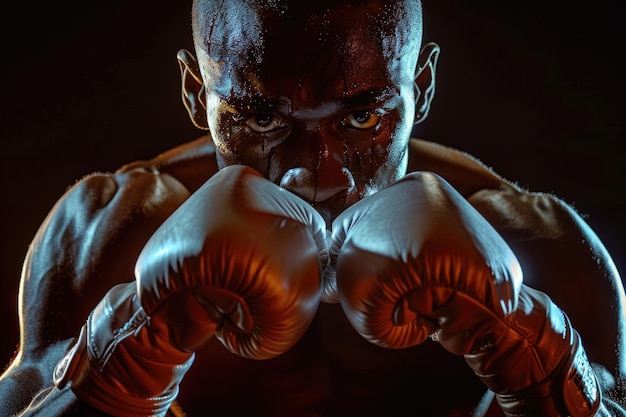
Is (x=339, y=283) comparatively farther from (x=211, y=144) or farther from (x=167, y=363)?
(x=211, y=144)

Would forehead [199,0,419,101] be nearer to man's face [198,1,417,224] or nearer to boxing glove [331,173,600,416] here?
man's face [198,1,417,224]

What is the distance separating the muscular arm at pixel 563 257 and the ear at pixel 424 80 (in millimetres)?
140

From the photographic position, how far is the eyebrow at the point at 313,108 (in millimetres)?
1161

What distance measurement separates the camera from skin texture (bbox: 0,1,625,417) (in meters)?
1.16

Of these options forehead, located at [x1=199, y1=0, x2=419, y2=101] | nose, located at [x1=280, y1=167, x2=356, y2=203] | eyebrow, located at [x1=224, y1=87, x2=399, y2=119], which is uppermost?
forehead, located at [x1=199, y1=0, x2=419, y2=101]

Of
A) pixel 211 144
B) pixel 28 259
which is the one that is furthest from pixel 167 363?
pixel 211 144

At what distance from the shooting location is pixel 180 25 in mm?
2051

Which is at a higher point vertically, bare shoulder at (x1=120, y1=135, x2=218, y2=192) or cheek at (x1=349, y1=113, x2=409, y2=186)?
cheek at (x1=349, y1=113, x2=409, y2=186)

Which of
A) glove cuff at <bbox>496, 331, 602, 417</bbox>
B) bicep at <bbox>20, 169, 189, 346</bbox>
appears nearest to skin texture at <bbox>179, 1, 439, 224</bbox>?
bicep at <bbox>20, 169, 189, 346</bbox>

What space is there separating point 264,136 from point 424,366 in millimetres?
573

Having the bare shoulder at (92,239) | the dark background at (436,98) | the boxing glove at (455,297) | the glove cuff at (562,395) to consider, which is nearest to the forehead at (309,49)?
the boxing glove at (455,297)

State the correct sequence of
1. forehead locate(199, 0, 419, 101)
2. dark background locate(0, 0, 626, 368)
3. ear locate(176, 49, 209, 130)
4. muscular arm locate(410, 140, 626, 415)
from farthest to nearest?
dark background locate(0, 0, 626, 368) < ear locate(176, 49, 209, 130) < muscular arm locate(410, 140, 626, 415) < forehead locate(199, 0, 419, 101)

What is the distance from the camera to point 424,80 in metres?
1.50

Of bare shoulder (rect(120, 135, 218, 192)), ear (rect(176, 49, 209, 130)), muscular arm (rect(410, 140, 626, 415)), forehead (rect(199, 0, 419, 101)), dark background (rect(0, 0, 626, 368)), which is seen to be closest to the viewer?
forehead (rect(199, 0, 419, 101))
